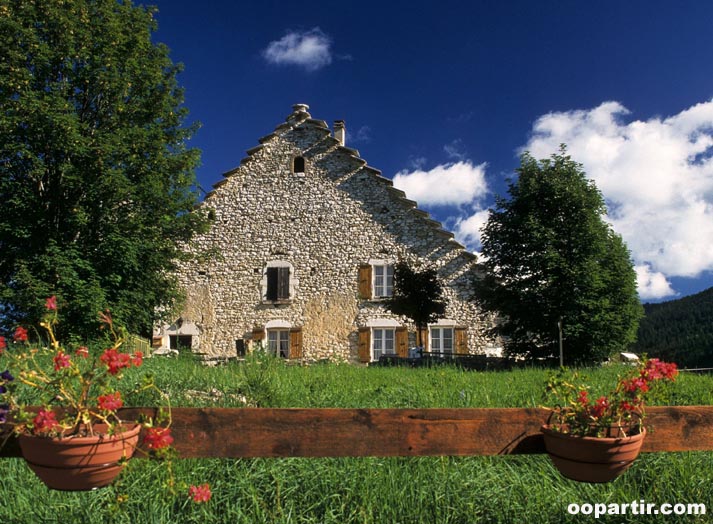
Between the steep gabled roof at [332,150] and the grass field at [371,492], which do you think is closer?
the grass field at [371,492]

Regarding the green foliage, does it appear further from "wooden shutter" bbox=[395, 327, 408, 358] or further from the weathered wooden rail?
"wooden shutter" bbox=[395, 327, 408, 358]

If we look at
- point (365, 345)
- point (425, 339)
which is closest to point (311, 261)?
point (365, 345)

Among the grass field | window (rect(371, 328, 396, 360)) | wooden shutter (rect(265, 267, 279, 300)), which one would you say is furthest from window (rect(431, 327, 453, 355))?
the grass field

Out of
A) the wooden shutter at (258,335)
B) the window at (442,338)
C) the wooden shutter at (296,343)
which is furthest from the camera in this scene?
the wooden shutter at (258,335)

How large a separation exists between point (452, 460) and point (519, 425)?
140 cm

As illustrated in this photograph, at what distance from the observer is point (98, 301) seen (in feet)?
41.8

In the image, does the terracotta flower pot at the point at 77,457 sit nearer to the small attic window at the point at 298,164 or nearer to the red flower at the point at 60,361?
the red flower at the point at 60,361

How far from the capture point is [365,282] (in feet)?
64.0

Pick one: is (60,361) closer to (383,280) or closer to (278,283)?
(383,280)

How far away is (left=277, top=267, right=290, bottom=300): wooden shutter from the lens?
19.8 metres

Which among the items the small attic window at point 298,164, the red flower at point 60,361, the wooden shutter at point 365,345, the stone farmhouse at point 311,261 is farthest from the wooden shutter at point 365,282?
the red flower at point 60,361

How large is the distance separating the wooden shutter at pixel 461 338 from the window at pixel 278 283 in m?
6.42

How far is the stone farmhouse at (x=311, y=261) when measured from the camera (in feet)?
62.5

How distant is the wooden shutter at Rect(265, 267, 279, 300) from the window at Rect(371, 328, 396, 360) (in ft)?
13.4
